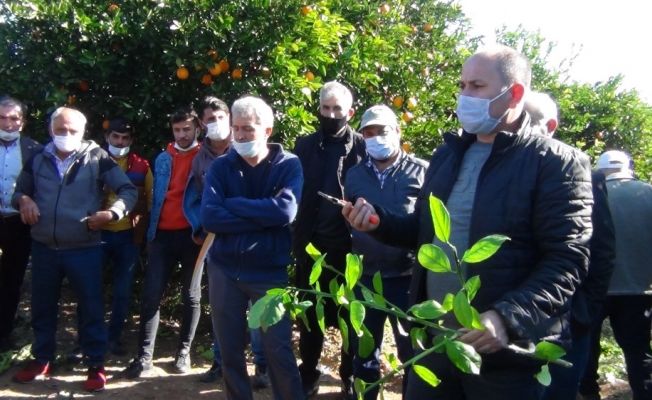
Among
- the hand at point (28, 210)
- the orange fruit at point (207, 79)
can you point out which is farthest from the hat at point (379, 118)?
the hand at point (28, 210)

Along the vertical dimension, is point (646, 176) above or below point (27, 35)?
below

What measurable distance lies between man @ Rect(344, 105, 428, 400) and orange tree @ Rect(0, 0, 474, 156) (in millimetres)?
1035

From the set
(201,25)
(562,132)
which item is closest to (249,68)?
(201,25)

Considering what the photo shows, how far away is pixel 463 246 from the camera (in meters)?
2.72

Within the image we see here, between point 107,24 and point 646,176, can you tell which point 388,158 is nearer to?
point 107,24

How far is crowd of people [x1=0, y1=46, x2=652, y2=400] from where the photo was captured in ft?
8.46

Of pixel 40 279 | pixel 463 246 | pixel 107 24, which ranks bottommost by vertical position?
pixel 40 279

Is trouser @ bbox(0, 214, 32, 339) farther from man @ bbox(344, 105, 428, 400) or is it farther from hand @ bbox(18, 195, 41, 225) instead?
man @ bbox(344, 105, 428, 400)

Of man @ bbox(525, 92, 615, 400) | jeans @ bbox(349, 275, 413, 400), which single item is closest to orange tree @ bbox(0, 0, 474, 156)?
jeans @ bbox(349, 275, 413, 400)

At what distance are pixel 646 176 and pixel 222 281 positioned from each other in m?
6.60

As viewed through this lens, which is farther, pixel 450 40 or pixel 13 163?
pixel 450 40

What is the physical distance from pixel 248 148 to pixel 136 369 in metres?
2.01

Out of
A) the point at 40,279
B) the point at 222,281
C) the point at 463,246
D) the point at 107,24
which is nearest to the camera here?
the point at 463,246

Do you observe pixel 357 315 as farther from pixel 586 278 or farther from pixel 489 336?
pixel 586 278
